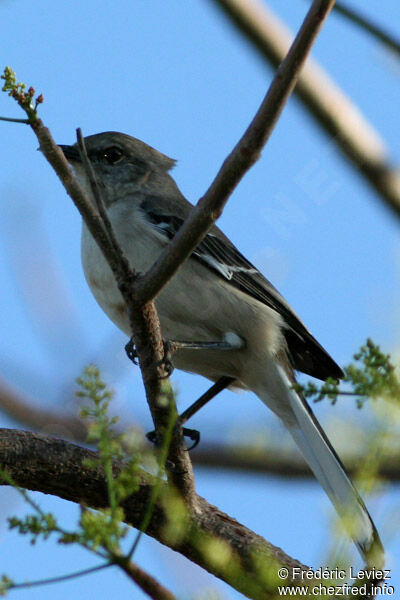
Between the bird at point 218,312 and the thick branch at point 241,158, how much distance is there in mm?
1640

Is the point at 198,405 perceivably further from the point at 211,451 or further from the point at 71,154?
the point at 71,154

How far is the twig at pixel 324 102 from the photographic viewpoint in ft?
14.3

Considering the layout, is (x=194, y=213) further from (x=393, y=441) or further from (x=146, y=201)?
(x=146, y=201)

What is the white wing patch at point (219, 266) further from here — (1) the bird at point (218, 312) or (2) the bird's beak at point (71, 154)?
(2) the bird's beak at point (71, 154)

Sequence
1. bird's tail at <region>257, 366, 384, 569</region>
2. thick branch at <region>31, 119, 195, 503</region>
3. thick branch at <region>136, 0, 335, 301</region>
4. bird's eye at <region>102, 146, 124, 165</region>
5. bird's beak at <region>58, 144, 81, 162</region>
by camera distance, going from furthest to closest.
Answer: bird's eye at <region>102, 146, 124, 165</region> → bird's beak at <region>58, 144, 81, 162</region> → bird's tail at <region>257, 366, 384, 569</region> → thick branch at <region>31, 119, 195, 503</region> → thick branch at <region>136, 0, 335, 301</region>

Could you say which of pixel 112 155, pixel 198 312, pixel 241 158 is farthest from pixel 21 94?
pixel 112 155

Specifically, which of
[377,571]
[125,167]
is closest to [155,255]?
[125,167]

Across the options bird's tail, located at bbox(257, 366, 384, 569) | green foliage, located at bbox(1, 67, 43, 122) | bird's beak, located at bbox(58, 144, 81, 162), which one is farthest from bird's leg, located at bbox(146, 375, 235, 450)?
green foliage, located at bbox(1, 67, 43, 122)

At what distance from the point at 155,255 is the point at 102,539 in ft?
10.6

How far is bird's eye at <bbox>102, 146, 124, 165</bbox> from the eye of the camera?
18.6 feet

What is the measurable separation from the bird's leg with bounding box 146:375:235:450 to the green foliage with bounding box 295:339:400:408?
2.82 m

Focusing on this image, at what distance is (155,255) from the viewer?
4754 millimetres

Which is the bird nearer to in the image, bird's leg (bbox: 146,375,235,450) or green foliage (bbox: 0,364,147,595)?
bird's leg (bbox: 146,375,235,450)

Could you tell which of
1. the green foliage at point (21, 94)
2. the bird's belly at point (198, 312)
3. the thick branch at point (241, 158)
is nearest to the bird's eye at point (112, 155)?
the bird's belly at point (198, 312)
